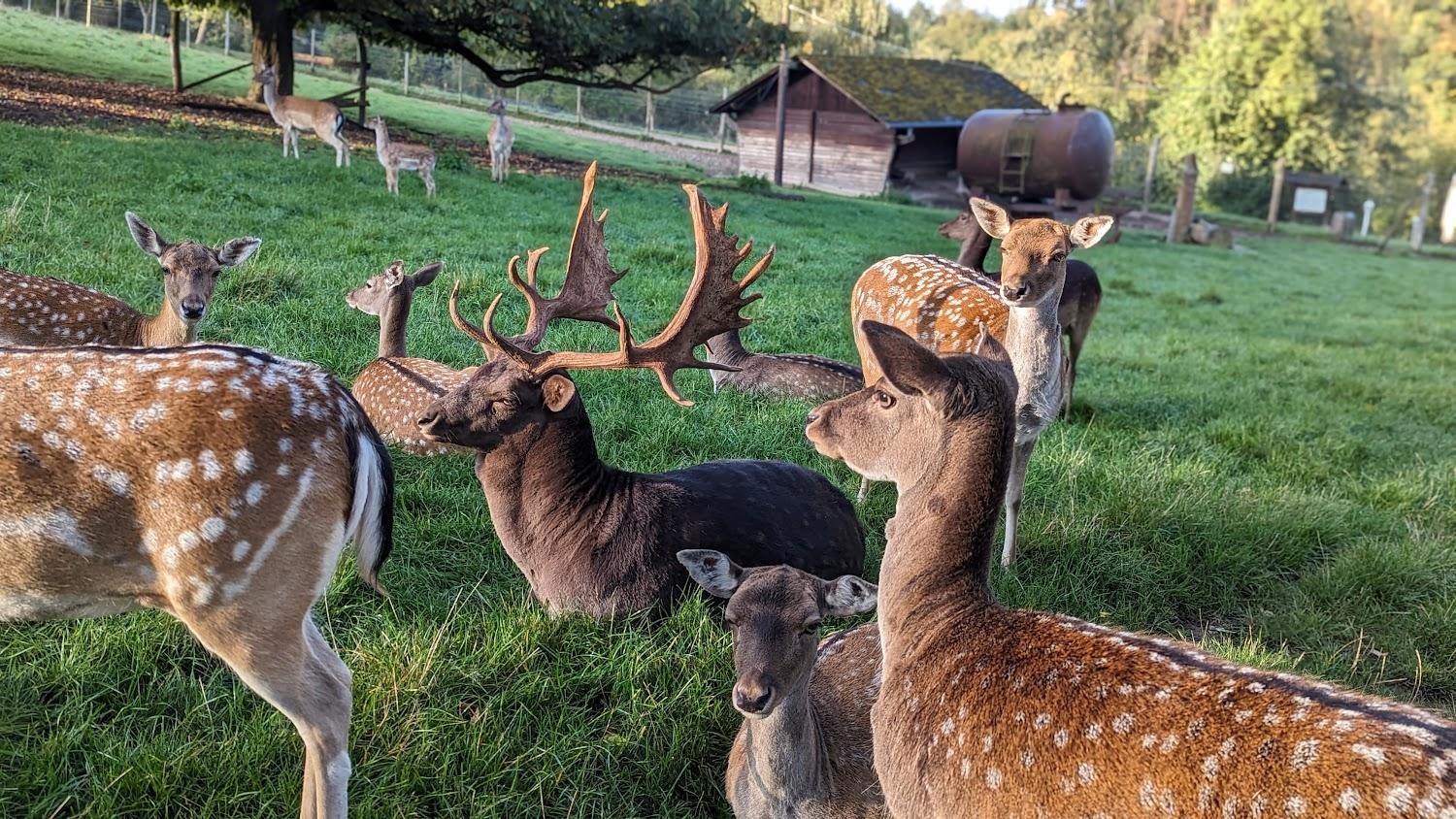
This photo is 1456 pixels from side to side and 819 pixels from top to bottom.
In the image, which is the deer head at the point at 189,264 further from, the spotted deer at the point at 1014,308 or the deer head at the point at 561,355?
the spotted deer at the point at 1014,308

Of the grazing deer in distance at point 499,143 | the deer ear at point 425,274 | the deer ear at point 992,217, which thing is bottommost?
the deer ear at point 425,274

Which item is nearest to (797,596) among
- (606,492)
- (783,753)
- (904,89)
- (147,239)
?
(783,753)

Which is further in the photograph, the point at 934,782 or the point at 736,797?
the point at 736,797

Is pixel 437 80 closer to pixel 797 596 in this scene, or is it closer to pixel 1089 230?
pixel 1089 230

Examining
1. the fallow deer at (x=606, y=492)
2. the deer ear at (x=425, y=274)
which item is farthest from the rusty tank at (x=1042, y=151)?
the fallow deer at (x=606, y=492)

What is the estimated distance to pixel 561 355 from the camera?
351 centimetres

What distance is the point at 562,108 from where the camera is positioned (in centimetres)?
4100

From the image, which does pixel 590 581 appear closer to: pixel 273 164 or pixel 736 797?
pixel 736 797

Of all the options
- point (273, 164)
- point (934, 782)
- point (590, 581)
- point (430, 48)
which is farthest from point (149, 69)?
point (934, 782)

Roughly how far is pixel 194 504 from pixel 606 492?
1.56 m

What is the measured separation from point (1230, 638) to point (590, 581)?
2.34 m

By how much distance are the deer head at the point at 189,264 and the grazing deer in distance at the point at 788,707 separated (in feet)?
11.2

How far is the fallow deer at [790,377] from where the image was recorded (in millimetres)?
6144

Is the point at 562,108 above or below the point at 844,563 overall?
above
